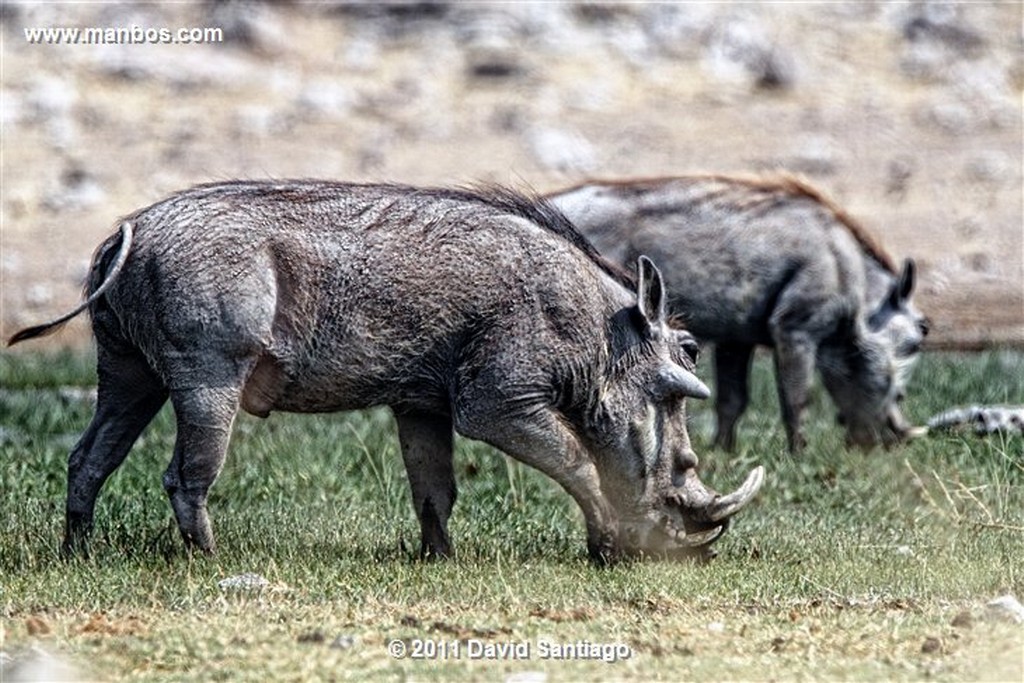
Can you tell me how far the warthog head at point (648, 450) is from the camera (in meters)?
8.95

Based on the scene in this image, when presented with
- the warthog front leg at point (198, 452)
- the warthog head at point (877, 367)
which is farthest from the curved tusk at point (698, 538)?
the warthog head at point (877, 367)

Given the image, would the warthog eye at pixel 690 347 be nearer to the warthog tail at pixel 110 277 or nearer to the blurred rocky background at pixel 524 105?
the warthog tail at pixel 110 277

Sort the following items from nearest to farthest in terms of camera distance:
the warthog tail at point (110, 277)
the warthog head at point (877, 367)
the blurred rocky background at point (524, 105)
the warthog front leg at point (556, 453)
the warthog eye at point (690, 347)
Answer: the warthog tail at point (110, 277), the warthog front leg at point (556, 453), the warthog eye at point (690, 347), the warthog head at point (877, 367), the blurred rocky background at point (524, 105)

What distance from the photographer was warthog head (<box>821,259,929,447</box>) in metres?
13.5

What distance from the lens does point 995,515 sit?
9.86 meters

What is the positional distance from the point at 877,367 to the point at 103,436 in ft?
20.5

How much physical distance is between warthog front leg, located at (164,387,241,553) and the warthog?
190 inches

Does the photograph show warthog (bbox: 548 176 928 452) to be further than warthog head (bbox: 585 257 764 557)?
Yes

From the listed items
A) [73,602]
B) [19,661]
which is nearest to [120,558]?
[73,602]

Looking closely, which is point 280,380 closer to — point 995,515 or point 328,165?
point 995,515

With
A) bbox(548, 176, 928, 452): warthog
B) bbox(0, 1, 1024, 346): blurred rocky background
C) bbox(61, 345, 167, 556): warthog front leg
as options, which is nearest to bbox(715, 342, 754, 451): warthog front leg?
bbox(548, 176, 928, 452): warthog

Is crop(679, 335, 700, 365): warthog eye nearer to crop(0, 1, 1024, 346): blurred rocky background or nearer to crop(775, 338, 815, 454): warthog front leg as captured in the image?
crop(775, 338, 815, 454): warthog front leg

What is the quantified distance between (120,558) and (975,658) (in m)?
3.46

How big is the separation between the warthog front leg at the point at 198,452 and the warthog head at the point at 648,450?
Result: 154cm
